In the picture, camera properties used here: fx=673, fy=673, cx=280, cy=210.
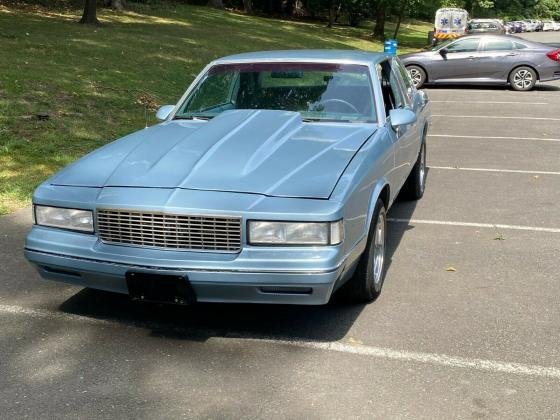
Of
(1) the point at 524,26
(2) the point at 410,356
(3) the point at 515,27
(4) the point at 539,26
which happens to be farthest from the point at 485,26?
(2) the point at 410,356

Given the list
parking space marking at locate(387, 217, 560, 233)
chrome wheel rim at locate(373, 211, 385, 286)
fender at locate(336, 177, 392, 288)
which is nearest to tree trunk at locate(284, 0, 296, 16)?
parking space marking at locate(387, 217, 560, 233)

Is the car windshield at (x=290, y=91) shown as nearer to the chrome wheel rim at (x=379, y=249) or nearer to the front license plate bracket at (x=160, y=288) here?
the chrome wheel rim at (x=379, y=249)

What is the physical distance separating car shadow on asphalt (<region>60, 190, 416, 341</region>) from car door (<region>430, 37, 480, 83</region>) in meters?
15.8

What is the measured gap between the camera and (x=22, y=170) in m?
7.82

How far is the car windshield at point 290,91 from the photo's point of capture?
5.24m

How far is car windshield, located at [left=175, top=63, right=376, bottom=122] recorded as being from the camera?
5238mm

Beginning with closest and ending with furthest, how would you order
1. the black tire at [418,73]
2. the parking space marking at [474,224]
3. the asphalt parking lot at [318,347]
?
the asphalt parking lot at [318,347]
the parking space marking at [474,224]
the black tire at [418,73]

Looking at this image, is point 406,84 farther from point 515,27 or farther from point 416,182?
point 515,27

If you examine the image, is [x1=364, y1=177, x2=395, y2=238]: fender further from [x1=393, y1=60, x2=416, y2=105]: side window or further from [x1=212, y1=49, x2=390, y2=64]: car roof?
[x1=393, y1=60, x2=416, y2=105]: side window

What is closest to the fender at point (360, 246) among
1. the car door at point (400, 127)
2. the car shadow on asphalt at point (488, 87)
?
the car door at point (400, 127)

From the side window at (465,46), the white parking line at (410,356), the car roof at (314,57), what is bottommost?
the white parking line at (410,356)

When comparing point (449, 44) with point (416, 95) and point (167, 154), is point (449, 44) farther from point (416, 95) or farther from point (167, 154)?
point (167, 154)

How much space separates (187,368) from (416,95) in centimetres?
455

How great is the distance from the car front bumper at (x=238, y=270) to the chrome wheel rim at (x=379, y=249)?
79 cm
